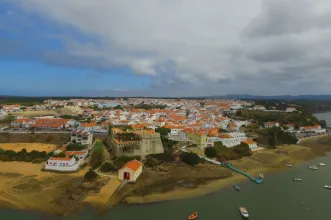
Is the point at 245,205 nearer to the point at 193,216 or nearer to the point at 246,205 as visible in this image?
the point at 246,205

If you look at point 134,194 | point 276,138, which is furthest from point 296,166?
point 134,194

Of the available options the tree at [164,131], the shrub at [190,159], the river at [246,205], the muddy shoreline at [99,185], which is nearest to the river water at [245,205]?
the river at [246,205]

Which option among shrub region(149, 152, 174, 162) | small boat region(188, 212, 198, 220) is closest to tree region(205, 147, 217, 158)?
shrub region(149, 152, 174, 162)

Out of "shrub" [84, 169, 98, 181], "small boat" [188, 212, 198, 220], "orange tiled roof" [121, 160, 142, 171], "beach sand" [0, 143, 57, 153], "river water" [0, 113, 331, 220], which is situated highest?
"orange tiled roof" [121, 160, 142, 171]

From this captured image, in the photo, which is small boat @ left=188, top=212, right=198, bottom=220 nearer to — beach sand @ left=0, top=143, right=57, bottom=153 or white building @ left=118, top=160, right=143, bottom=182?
white building @ left=118, top=160, right=143, bottom=182

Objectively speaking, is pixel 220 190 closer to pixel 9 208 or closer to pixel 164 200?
pixel 164 200
